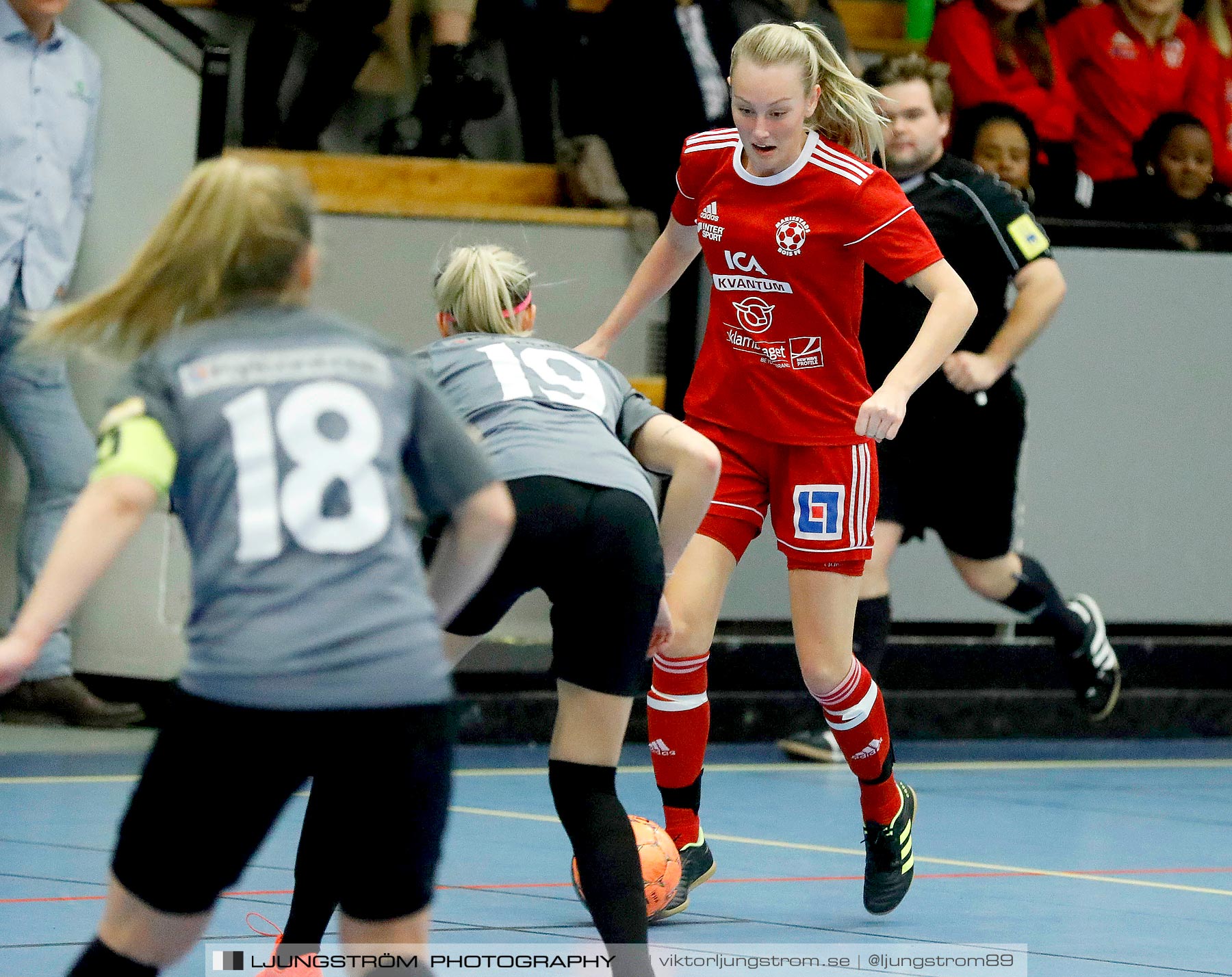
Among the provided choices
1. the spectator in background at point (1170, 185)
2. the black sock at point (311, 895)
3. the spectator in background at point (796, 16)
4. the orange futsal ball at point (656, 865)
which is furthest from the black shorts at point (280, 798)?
the spectator in background at point (1170, 185)

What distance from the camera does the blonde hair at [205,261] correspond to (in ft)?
8.52

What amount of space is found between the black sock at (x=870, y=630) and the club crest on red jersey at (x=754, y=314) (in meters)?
2.21

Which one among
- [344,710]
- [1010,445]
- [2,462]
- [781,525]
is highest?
[344,710]

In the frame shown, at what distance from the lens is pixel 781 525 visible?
4656 mm

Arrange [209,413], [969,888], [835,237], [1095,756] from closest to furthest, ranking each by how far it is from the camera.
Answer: [209,413] < [835,237] < [969,888] < [1095,756]

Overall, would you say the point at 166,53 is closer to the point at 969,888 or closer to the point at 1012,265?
the point at 1012,265

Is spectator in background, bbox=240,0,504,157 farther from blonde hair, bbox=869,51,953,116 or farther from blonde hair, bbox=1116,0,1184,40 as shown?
blonde hair, bbox=1116,0,1184,40

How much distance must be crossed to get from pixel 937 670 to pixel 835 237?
403cm

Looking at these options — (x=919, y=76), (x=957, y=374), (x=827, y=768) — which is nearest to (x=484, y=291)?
(x=957, y=374)

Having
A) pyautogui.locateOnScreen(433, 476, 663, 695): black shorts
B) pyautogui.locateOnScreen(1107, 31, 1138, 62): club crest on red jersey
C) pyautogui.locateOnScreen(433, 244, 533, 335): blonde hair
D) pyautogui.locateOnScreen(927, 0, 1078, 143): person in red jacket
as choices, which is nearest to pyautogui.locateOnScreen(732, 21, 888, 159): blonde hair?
pyautogui.locateOnScreen(433, 244, 533, 335): blonde hair

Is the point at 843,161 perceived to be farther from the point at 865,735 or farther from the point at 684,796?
the point at 684,796

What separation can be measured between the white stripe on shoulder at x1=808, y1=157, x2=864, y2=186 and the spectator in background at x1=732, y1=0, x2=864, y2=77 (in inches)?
139

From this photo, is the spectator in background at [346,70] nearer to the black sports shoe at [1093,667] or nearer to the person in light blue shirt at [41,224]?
the person in light blue shirt at [41,224]

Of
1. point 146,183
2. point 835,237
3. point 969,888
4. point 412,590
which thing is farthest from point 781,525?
point 146,183
